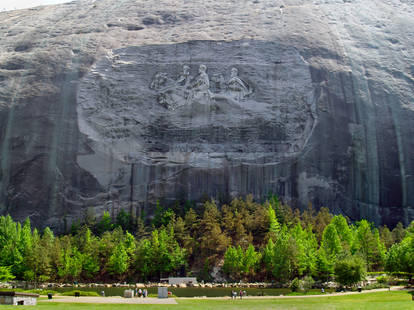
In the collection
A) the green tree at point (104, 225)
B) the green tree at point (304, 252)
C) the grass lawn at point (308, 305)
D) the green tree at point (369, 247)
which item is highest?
the grass lawn at point (308, 305)

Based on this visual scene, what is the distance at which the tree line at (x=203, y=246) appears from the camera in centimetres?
5466

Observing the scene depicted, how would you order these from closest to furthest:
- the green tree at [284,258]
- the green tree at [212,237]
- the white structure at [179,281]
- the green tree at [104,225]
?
the green tree at [284,258]
the white structure at [179,281]
the green tree at [212,237]
the green tree at [104,225]

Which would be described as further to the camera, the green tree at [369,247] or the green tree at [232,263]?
the green tree at [369,247]

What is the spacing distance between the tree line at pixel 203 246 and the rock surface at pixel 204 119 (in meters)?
4.32

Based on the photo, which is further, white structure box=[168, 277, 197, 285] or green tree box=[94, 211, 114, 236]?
green tree box=[94, 211, 114, 236]

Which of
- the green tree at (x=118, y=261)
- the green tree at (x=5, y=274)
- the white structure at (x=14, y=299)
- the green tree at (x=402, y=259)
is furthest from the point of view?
the green tree at (x=118, y=261)

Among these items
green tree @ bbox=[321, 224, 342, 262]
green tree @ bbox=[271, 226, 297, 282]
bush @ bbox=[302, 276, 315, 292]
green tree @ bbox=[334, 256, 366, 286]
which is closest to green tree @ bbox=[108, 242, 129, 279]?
green tree @ bbox=[271, 226, 297, 282]

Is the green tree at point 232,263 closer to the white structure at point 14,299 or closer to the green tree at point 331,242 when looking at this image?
the green tree at point 331,242

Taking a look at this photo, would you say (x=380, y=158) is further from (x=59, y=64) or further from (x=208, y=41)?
(x=59, y=64)

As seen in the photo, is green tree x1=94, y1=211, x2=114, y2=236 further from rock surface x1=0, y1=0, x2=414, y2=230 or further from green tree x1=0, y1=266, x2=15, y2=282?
green tree x1=0, y1=266, x2=15, y2=282

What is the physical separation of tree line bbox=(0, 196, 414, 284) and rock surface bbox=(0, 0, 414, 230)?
4319mm

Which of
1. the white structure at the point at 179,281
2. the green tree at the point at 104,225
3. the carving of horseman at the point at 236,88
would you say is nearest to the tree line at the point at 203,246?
the green tree at the point at 104,225

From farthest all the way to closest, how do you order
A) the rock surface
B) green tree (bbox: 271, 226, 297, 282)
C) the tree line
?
1. the rock surface
2. the tree line
3. green tree (bbox: 271, 226, 297, 282)

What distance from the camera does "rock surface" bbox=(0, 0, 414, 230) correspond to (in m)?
73.4
